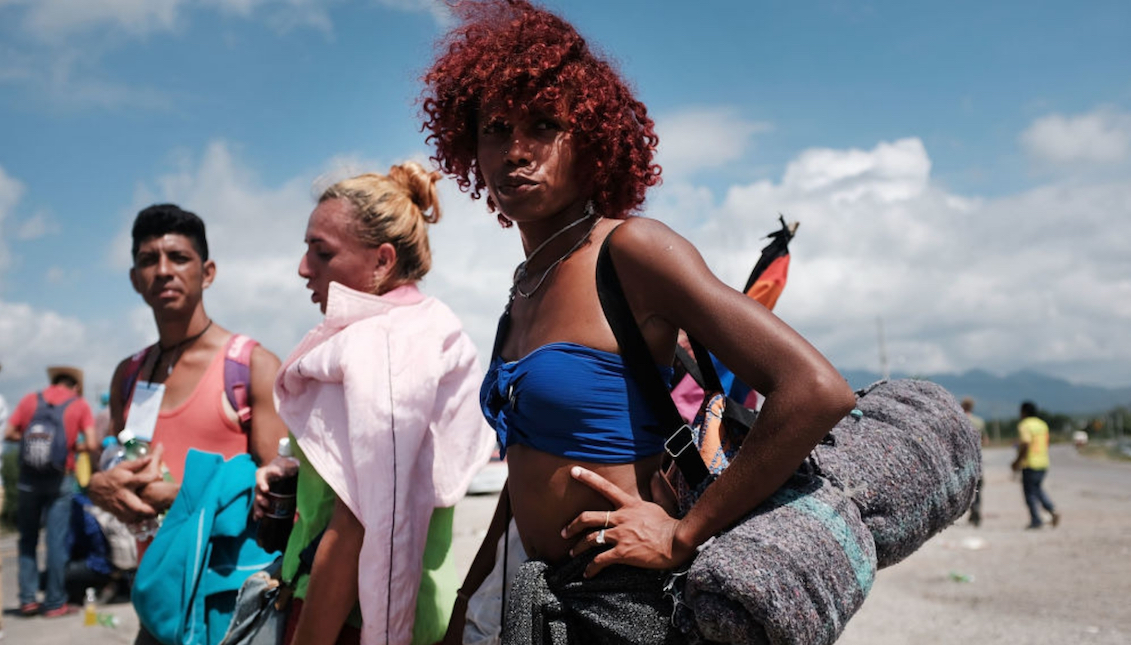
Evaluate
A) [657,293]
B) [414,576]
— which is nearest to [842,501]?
[657,293]

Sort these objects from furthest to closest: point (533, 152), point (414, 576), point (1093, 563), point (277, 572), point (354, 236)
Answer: point (1093, 563)
point (354, 236)
point (277, 572)
point (414, 576)
point (533, 152)

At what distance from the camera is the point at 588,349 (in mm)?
1859

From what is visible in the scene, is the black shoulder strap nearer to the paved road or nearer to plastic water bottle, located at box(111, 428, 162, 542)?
plastic water bottle, located at box(111, 428, 162, 542)

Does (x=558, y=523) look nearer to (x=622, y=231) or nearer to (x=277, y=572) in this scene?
(x=622, y=231)

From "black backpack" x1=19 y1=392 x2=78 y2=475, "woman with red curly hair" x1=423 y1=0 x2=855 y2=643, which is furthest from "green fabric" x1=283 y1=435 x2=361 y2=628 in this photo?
"black backpack" x1=19 y1=392 x2=78 y2=475

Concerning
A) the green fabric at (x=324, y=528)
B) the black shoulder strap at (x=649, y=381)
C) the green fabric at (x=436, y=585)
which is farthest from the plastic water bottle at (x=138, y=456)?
the black shoulder strap at (x=649, y=381)

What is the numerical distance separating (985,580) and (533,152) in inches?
354

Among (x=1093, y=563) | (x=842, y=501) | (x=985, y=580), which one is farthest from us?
(x=1093, y=563)

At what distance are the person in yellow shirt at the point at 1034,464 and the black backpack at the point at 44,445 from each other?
13.3m

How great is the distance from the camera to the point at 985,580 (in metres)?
9.30

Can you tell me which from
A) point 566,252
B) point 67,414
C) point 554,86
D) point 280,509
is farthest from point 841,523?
point 67,414

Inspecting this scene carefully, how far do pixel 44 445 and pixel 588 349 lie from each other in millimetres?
8691

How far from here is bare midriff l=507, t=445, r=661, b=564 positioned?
6.11ft

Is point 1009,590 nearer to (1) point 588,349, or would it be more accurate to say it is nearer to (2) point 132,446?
(2) point 132,446
